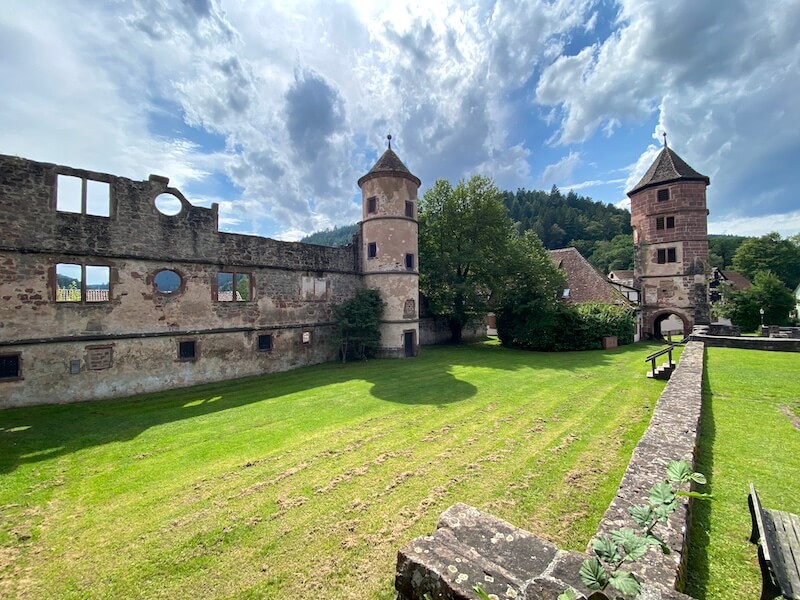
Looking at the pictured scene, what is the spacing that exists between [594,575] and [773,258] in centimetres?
8756

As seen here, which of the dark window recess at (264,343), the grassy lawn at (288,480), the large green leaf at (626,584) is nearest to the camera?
the large green leaf at (626,584)

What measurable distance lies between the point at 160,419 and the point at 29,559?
641 centimetres

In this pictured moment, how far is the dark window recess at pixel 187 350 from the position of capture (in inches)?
610

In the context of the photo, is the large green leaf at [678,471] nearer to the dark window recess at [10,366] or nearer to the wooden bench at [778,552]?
the wooden bench at [778,552]

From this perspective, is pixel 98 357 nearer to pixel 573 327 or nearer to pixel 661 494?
pixel 661 494

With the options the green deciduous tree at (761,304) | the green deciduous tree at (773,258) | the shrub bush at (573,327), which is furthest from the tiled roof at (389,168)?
the green deciduous tree at (773,258)

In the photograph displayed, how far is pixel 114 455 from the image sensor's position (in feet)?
27.8

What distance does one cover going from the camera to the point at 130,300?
1431 cm

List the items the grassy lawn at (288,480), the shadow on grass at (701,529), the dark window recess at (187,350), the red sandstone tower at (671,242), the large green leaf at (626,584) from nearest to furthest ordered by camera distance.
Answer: the large green leaf at (626,584)
the shadow on grass at (701,529)
the grassy lawn at (288,480)
the dark window recess at (187,350)
the red sandstone tower at (671,242)

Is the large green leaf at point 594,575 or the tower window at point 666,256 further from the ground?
the tower window at point 666,256

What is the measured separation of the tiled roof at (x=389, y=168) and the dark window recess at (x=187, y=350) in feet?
42.3

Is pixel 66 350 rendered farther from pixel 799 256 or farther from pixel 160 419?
pixel 799 256

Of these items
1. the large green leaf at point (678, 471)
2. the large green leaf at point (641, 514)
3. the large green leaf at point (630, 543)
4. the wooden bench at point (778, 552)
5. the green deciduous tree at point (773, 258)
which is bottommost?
the wooden bench at point (778, 552)

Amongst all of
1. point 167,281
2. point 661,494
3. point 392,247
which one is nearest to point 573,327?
point 392,247
